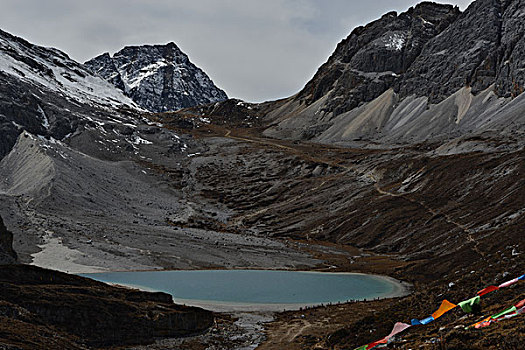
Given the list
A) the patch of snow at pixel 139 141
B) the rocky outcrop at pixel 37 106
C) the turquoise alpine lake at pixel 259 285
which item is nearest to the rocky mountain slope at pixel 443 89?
the patch of snow at pixel 139 141

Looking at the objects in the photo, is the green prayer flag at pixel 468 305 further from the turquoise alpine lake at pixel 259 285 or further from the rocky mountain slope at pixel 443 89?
the rocky mountain slope at pixel 443 89

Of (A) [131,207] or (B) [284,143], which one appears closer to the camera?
(A) [131,207]

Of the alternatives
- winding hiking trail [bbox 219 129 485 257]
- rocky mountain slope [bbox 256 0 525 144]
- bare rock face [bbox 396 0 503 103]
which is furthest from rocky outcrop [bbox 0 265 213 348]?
bare rock face [bbox 396 0 503 103]

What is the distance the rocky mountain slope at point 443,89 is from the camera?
136 meters

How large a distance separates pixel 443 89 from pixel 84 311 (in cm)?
15134

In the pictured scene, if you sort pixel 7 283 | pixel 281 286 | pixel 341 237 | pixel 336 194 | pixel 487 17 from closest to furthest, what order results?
pixel 7 283, pixel 281 286, pixel 341 237, pixel 336 194, pixel 487 17

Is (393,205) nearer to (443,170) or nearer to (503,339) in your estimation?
(443,170)

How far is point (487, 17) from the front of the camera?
169625mm

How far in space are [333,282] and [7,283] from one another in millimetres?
38080

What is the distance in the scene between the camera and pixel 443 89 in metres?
160

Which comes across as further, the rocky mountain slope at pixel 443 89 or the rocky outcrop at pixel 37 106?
the rocky outcrop at pixel 37 106

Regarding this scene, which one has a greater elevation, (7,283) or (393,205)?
(393,205)

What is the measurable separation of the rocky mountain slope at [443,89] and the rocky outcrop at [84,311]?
96.7 meters

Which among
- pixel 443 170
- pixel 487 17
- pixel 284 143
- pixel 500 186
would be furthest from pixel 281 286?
pixel 487 17
